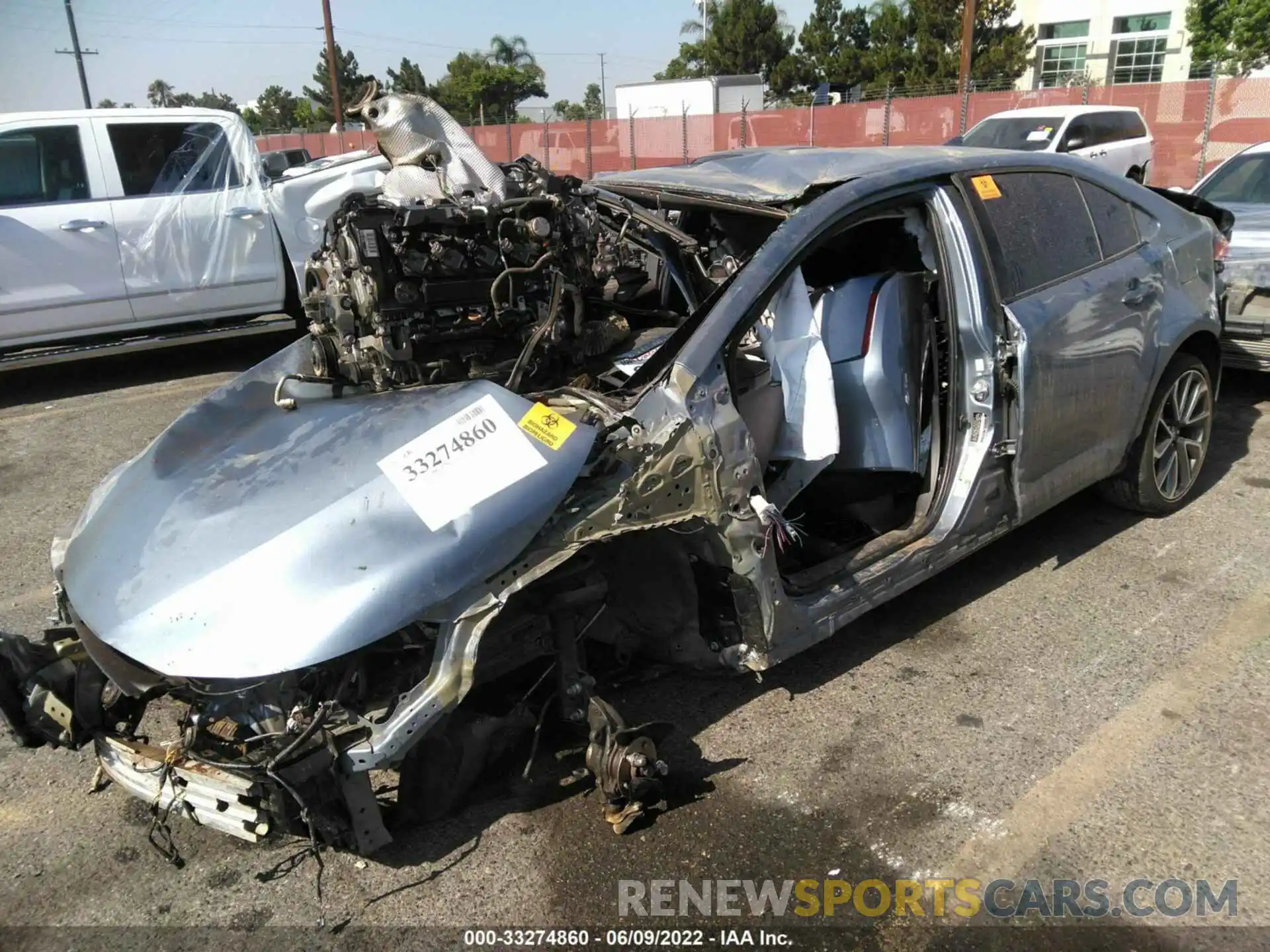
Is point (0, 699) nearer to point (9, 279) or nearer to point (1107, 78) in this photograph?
point (9, 279)

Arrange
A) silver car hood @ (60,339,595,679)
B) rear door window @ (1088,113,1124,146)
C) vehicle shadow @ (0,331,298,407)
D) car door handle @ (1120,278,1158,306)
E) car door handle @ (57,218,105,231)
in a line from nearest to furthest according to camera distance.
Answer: silver car hood @ (60,339,595,679) < car door handle @ (1120,278,1158,306) < car door handle @ (57,218,105,231) < vehicle shadow @ (0,331,298,407) < rear door window @ (1088,113,1124,146)

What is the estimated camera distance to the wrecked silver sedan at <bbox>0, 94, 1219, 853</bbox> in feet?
7.55

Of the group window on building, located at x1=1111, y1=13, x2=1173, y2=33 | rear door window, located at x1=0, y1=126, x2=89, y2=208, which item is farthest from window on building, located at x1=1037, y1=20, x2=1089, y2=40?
rear door window, located at x1=0, y1=126, x2=89, y2=208

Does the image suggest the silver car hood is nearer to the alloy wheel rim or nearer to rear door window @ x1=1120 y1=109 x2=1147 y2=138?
the alloy wheel rim

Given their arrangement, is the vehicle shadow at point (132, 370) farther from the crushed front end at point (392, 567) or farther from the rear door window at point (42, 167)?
the crushed front end at point (392, 567)

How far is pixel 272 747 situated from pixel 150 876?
0.65 metres

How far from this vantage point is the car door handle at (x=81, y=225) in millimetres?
6930

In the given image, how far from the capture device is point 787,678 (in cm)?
327

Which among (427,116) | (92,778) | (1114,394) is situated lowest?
(92,778)

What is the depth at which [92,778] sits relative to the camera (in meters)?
2.91

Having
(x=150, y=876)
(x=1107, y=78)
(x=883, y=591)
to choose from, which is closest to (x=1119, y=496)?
(x=883, y=591)

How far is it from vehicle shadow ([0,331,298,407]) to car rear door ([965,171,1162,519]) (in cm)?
645

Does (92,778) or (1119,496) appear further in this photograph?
(1119,496)
